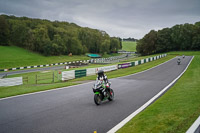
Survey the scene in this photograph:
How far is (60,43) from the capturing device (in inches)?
3199

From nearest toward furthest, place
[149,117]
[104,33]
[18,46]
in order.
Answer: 1. [149,117]
2. [18,46]
3. [104,33]

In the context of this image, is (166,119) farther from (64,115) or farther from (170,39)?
(170,39)

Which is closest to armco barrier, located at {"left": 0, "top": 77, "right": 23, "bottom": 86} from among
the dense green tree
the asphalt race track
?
the asphalt race track

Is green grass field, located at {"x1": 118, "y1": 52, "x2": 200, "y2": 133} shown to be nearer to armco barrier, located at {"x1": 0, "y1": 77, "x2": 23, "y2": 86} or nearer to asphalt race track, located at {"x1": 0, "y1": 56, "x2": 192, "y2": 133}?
asphalt race track, located at {"x1": 0, "y1": 56, "x2": 192, "y2": 133}

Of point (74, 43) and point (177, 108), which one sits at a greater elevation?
point (74, 43)

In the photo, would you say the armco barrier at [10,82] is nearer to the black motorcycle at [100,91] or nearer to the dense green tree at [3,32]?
the black motorcycle at [100,91]

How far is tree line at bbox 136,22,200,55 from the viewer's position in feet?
304

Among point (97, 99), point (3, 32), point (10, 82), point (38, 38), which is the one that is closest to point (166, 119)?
point (97, 99)

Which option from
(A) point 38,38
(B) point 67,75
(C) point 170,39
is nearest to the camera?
(B) point 67,75

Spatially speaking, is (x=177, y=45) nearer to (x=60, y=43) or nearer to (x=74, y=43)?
(x=74, y=43)

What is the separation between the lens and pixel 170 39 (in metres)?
98.1

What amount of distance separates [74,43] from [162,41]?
48591mm

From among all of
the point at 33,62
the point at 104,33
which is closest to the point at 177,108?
the point at 33,62

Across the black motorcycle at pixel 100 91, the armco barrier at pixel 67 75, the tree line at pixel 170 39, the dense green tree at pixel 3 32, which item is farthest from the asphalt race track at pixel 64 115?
the tree line at pixel 170 39
